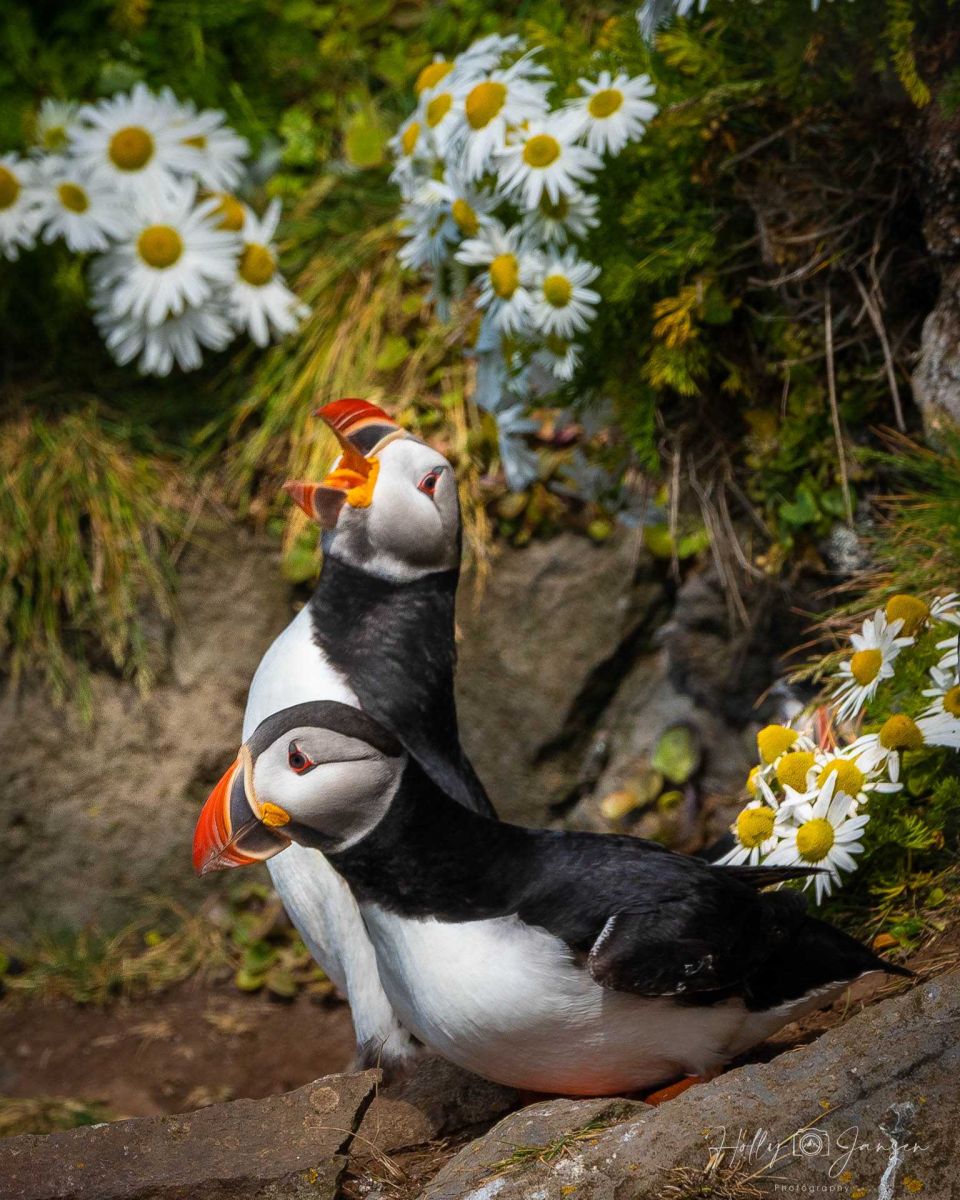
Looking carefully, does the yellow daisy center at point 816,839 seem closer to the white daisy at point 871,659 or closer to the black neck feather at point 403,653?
the white daisy at point 871,659

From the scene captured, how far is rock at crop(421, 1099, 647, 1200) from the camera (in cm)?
214

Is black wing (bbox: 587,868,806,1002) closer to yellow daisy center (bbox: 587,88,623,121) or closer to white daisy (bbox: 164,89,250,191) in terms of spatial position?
yellow daisy center (bbox: 587,88,623,121)

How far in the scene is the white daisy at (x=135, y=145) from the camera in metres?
4.51

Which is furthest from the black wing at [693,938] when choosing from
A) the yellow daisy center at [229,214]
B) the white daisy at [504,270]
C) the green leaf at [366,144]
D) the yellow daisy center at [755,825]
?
the green leaf at [366,144]

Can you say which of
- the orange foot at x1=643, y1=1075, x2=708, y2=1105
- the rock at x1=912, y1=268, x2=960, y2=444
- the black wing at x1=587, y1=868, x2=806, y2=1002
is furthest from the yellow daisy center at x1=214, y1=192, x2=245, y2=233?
the orange foot at x1=643, y1=1075, x2=708, y2=1105

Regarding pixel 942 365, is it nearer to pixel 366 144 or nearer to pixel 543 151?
pixel 543 151

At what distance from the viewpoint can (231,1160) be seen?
239cm

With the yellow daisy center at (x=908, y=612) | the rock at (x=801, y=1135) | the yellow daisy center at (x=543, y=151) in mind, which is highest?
the yellow daisy center at (x=543, y=151)

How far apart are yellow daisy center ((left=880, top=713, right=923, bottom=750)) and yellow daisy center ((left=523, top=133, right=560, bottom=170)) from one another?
5.53ft

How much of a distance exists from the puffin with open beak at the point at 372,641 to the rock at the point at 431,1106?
0.09 m

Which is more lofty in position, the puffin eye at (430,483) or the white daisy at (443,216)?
the white daisy at (443,216)

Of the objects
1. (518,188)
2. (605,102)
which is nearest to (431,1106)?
(518,188)

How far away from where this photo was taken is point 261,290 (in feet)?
15.5

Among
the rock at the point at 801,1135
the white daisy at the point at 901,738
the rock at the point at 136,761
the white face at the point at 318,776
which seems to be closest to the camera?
the rock at the point at 801,1135
